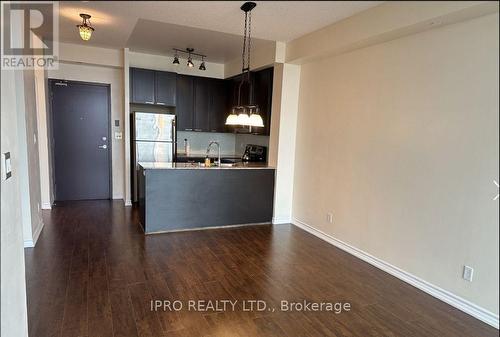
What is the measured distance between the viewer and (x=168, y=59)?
18.3 feet

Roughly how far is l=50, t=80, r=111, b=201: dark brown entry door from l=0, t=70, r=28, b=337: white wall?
155 inches

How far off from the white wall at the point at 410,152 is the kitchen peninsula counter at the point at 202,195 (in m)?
0.63

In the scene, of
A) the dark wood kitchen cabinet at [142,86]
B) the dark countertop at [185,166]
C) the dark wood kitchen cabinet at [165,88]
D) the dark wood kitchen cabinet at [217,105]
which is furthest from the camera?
the dark wood kitchen cabinet at [217,105]

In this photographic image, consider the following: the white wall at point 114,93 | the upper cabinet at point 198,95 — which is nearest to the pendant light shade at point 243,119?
the upper cabinet at point 198,95

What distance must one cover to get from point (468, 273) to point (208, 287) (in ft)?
6.38

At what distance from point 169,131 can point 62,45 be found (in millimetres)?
4187

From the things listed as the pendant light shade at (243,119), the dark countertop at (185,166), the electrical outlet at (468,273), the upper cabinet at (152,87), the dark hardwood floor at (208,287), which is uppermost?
the upper cabinet at (152,87)

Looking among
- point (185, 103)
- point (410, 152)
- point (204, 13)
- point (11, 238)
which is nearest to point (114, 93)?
point (185, 103)

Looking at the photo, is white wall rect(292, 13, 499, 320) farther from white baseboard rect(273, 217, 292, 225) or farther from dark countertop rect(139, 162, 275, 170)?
dark countertop rect(139, 162, 275, 170)

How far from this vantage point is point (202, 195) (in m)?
4.11

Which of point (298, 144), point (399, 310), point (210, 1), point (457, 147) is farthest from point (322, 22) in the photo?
point (298, 144)

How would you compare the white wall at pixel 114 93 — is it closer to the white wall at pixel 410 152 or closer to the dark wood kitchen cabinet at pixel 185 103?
the dark wood kitchen cabinet at pixel 185 103

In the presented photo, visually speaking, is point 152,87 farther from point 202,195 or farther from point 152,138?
point 202,195

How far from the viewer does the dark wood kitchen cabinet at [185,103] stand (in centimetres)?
563
